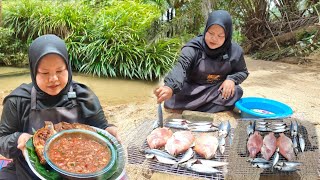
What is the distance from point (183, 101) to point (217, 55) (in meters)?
0.79

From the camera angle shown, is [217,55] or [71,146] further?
[217,55]

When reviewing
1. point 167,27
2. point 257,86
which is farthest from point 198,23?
point 257,86

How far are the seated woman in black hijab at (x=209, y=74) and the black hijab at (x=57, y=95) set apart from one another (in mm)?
1950

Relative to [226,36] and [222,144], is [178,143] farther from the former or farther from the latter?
[226,36]

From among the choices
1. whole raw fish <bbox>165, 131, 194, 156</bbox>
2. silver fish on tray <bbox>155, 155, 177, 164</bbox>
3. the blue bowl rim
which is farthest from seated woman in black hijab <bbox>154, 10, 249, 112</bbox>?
the blue bowl rim

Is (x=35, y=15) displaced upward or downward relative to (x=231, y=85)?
upward

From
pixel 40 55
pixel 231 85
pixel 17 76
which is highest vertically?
pixel 40 55

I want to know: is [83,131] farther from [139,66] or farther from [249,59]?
[249,59]

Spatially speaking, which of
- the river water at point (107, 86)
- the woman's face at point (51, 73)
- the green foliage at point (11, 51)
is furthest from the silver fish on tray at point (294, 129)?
the green foliage at point (11, 51)

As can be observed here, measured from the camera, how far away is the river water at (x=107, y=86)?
6.68 metres

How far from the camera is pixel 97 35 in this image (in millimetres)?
8617

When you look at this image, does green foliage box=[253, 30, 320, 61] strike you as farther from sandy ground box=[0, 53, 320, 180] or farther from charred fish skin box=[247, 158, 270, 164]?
charred fish skin box=[247, 158, 270, 164]

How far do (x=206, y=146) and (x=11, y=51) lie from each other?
7749 mm

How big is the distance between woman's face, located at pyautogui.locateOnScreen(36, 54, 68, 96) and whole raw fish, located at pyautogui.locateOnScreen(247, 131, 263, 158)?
1.62m
